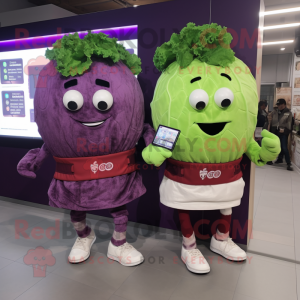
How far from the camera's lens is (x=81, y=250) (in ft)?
6.92

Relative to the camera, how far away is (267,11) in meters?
5.21

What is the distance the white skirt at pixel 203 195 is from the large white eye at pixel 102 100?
2.19 feet

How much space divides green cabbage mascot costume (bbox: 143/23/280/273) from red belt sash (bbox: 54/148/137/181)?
9.2 inches

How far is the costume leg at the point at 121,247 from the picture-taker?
2033 millimetres

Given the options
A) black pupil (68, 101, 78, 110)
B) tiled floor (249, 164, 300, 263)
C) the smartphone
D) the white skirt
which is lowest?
tiled floor (249, 164, 300, 263)

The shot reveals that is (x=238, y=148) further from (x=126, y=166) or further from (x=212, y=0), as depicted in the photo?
(x=212, y=0)

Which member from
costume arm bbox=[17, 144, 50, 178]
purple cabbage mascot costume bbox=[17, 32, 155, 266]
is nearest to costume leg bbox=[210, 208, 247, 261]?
purple cabbage mascot costume bbox=[17, 32, 155, 266]

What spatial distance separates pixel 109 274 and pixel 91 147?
90 centimetres

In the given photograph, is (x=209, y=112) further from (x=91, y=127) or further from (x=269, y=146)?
(x=91, y=127)

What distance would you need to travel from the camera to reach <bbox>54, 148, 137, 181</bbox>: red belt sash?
5.97ft

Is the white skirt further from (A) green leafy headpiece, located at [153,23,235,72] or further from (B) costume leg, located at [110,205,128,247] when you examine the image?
(A) green leafy headpiece, located at [153,23,235,72]

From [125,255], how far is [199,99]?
123 cm

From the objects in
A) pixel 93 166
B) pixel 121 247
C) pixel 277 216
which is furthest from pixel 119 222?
pixel 277 216

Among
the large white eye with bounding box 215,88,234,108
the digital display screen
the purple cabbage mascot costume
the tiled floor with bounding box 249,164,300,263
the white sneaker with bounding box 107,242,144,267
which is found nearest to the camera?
the large white eye with bounding box 215,88,234,108
